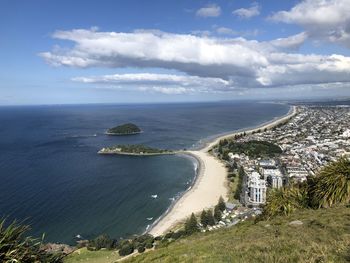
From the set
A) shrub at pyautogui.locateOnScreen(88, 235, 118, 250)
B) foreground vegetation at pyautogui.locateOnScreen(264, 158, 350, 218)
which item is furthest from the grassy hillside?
shrub at pyautogui.locateOnScreen(88, 235, 118, 250)

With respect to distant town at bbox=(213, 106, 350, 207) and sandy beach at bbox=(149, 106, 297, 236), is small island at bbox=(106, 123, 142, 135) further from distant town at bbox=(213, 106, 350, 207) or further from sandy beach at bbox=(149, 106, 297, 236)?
sandy beach at bbox=(149, 106, 297, 236)

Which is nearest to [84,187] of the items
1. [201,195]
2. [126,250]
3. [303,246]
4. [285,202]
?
[201,195]

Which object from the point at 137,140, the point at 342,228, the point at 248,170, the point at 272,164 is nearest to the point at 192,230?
the point at 342,228

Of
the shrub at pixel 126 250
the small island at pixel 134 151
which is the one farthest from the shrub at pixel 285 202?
the small island at pixel 134 151

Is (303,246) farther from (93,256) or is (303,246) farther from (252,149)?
(252,149)

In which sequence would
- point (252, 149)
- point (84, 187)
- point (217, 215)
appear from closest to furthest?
point (217, 215) → point (84, 187) → point (252, 149)

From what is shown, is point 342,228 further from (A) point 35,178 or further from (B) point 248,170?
(A) point 35,178
